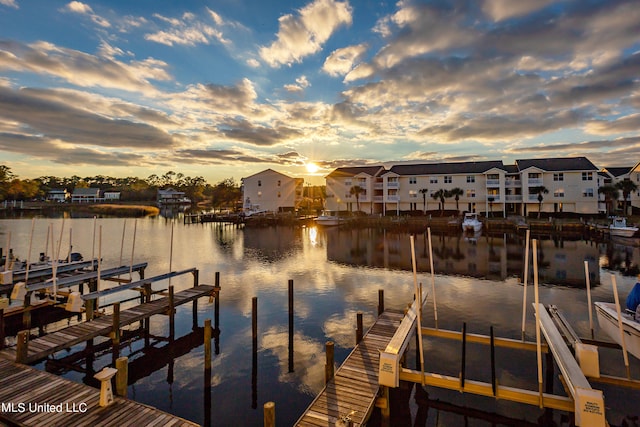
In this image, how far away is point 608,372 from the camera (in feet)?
35.2

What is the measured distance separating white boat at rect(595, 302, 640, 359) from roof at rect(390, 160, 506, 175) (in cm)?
5637

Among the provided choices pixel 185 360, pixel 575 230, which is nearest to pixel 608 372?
pixel 185 360

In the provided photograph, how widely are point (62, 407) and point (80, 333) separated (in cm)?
484

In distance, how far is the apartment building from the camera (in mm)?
57375

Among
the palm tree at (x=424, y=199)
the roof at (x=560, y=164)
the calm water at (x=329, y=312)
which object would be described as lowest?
the calm water at (x=329, y=312)

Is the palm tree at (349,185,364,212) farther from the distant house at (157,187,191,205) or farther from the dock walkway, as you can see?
the distant house at (157,187,191,205)

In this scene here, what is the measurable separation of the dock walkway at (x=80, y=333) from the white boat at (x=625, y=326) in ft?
54.9

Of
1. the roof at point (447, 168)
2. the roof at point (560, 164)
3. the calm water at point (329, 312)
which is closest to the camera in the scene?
the calm water at point (329, 312)

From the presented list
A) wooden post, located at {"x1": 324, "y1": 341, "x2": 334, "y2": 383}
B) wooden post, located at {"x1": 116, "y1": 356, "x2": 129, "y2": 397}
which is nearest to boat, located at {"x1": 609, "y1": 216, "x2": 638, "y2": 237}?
wooden post, located at {"x1": 324, "y1": 341, "x2": 334, "y2": 383}

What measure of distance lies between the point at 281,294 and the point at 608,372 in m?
15.5

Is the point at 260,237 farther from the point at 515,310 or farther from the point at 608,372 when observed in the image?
the point at 608,372

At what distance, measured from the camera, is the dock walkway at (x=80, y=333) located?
9.91 metres

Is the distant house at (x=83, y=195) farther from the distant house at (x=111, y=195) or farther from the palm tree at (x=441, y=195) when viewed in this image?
the palm tree at (x=441, y=195)

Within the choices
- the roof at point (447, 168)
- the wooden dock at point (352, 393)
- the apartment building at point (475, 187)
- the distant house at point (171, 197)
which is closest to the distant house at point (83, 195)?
the distant house at point (171, 197)
